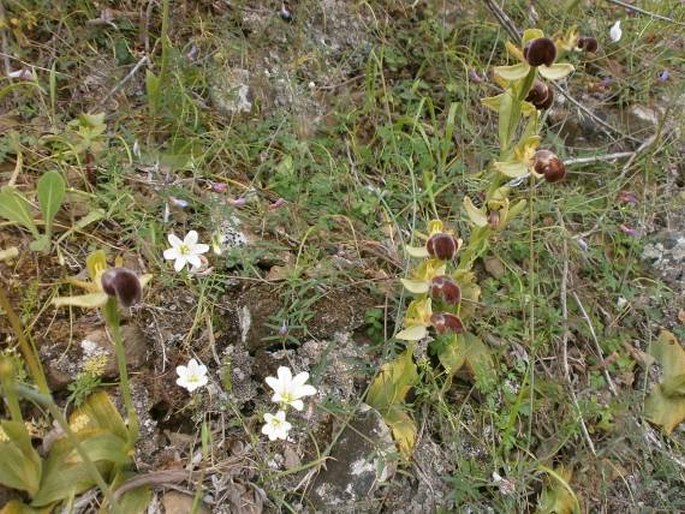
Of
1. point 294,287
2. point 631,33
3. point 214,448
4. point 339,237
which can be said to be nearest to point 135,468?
point 214,448

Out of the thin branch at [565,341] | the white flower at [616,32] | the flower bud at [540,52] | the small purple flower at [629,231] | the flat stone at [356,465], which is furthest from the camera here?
the white flower at [616,32]

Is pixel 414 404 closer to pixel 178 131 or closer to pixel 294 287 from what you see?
pixel 294 287

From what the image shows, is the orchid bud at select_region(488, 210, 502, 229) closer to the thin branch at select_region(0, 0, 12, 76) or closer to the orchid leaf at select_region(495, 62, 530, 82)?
the orchid leaf at select_region(495, 62, 530, 82)

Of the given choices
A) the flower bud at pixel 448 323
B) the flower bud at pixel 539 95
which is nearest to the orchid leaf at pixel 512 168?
the flower bud at pixel 539 95

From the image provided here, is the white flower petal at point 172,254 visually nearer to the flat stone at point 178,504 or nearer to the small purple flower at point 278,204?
the small purple flower at point 278,204

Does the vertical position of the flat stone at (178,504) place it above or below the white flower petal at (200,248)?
below

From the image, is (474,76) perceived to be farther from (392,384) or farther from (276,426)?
(276,426)
